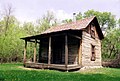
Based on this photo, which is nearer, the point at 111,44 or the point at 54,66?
the point at 54,66

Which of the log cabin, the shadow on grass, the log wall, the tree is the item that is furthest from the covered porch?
the tree

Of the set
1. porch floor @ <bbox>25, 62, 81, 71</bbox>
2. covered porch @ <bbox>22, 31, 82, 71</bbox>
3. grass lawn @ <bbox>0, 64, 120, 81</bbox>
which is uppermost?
A: covered porch @ <bbox>22, 31, 82, 71</bbox>

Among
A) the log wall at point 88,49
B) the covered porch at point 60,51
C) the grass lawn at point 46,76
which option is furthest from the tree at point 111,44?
the grass lawn at point 46,76

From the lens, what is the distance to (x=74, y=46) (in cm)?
2189

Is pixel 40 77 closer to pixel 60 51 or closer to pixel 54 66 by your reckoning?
pixel 54 66

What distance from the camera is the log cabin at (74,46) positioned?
2035 centimetres

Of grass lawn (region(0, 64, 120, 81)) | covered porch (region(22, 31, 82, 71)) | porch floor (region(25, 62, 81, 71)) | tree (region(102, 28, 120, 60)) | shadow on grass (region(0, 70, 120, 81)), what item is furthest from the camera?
tree (region(102, 28, 120, 60))

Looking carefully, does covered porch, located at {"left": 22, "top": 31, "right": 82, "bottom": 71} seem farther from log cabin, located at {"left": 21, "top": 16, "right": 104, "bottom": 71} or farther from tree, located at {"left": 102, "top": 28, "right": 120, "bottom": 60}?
tree, located at {"left": 102, "top": 28, "right": 120, "bottom": 60}

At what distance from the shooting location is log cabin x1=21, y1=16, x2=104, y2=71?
2035cm

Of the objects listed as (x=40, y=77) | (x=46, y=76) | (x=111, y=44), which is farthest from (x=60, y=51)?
(x=111, y=44)

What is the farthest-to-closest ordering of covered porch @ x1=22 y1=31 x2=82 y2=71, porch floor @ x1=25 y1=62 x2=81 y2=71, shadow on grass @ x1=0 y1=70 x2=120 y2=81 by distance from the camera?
covered porch @ x1=22 y1=31 x2=82 y2=71
porch floor @ x1=25 y1=62 x2=81 y2=71
shadow on grass @ x1=0 y1=70 x2=120 y2=81

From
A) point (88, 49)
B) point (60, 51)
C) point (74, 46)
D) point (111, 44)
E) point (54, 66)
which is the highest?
point (111, 44)

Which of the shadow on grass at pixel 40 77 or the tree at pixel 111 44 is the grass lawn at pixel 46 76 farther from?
the tree at pixel 111 44

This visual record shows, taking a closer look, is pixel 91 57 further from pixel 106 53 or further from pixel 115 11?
pixel 115 11
